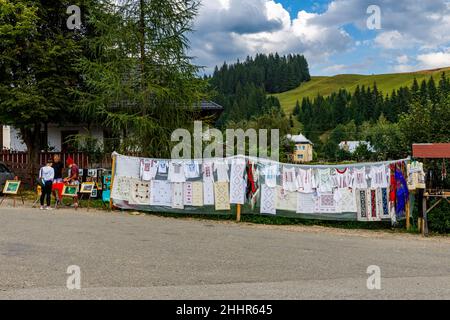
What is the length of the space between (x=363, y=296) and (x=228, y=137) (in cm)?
1593

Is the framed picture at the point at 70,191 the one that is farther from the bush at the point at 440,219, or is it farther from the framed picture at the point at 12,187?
the bush at the point at 440,219

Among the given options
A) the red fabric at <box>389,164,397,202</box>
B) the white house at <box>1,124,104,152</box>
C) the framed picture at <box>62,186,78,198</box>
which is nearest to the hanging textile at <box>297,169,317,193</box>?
the red fabric at <box>389,164,397,202</box>

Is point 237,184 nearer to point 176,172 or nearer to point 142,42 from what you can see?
point 176,172

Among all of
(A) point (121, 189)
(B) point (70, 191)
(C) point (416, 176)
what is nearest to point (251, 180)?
(A) point (121, 189)

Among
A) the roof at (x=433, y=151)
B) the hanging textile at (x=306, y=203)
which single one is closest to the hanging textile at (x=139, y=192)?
the hanging textile at (x=306, y=203)

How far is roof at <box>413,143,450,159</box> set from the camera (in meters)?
12.8

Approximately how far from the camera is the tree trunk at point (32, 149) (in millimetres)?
24094

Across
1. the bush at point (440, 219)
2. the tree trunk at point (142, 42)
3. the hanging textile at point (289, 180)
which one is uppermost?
the tree trunk at point (142, 42)

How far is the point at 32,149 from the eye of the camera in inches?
965

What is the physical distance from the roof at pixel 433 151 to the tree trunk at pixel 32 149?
18317mm

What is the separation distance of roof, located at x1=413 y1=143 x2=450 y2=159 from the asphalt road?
223 cm

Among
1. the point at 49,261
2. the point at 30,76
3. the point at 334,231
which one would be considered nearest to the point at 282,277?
the point at 49,261
